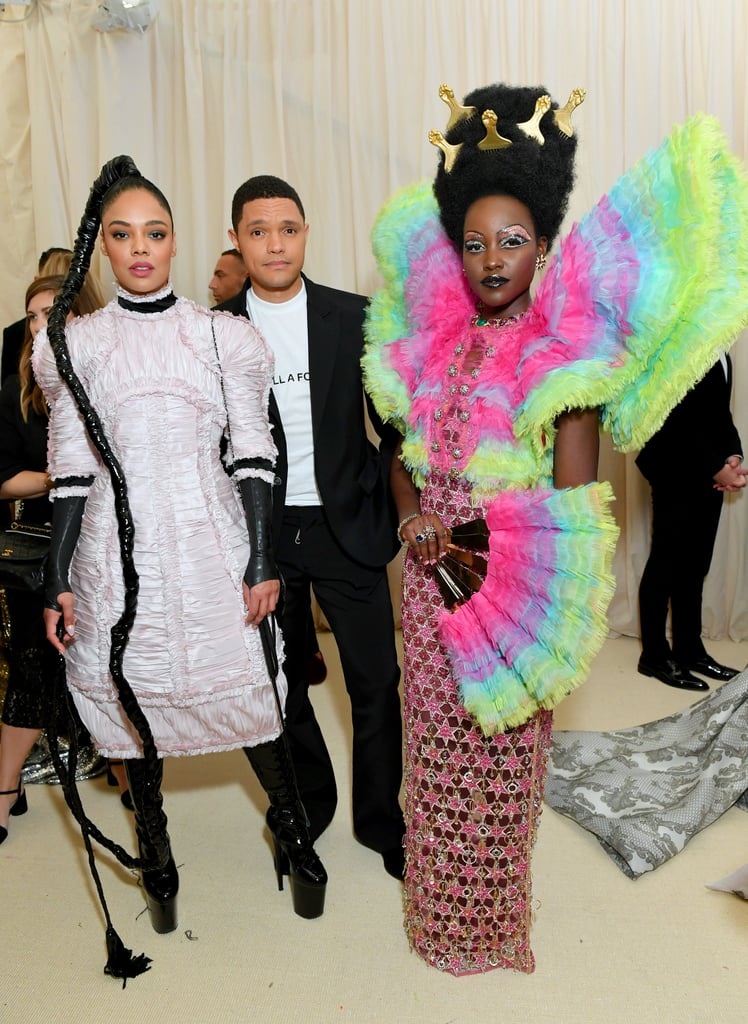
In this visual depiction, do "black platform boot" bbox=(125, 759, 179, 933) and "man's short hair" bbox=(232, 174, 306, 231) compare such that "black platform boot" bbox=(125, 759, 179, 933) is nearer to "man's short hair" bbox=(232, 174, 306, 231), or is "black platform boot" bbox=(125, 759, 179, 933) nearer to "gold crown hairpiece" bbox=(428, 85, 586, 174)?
"man's short hair" bbox=(232, 174, 306, 231)

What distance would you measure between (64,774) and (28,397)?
3.50 ft

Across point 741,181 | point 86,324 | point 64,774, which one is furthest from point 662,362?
point 64,774

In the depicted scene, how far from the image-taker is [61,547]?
5.98 feet

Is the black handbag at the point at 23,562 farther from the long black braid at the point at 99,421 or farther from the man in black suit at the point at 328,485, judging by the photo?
the man in black suit at the point at 328,485

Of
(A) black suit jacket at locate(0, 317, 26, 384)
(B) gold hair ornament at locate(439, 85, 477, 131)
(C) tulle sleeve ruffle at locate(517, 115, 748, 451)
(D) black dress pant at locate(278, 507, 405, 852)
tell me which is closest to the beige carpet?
(D) black dress pant at locate(278, 507, 405, 852)

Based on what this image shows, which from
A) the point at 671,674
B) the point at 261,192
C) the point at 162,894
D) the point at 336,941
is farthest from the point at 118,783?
the point at 671,674

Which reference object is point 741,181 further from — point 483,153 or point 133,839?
point 133,839

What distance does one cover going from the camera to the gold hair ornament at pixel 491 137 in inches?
63.0

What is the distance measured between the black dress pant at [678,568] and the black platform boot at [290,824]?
6.27 ft

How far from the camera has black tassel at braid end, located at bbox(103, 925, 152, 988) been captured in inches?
76.3

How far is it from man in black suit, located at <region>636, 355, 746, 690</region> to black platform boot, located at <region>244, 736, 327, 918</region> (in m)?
1.87

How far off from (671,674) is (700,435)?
0.95m

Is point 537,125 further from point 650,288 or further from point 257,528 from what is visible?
point 257,528

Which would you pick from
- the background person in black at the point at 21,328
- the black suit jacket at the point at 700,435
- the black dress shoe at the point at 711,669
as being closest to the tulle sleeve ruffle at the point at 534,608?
the background person in black at the point at 21,328
